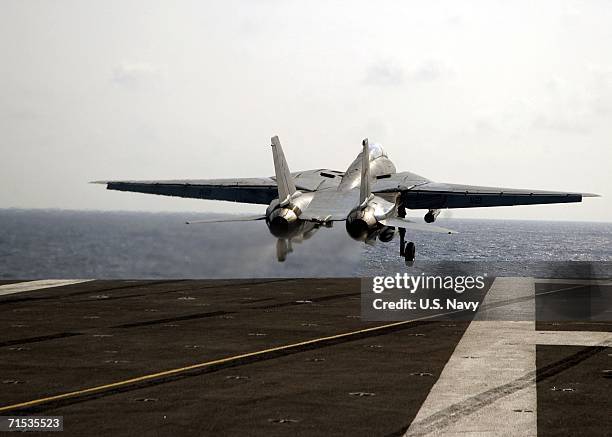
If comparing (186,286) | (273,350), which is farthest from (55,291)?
(273,350)

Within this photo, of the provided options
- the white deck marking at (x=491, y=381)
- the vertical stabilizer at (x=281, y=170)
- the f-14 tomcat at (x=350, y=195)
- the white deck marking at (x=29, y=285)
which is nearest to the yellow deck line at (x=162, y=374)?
the white deck marking at (x=491, y=381)

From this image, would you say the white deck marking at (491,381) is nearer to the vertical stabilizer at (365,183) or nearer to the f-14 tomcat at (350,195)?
the f-14 tomcat at (350,195)

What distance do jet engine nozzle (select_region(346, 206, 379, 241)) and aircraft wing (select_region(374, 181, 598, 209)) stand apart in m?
9.59

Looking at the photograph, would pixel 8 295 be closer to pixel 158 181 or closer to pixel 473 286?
pixel 158 181

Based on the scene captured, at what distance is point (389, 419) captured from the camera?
18.8m

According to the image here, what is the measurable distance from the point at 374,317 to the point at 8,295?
18923 millimetres

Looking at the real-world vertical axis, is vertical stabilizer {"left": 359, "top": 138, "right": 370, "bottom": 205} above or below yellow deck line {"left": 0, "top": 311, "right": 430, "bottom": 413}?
above

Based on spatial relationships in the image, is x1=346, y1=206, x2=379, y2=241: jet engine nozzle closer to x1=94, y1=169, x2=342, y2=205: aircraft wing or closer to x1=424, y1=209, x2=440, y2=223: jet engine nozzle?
x1=94, y1=169, x2=342, y2=205: aircraft wing

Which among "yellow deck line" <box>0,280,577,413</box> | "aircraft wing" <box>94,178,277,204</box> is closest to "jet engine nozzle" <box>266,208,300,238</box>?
"yellow deck line" <box>0,280,577,413</box>

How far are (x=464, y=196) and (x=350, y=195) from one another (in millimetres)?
11378

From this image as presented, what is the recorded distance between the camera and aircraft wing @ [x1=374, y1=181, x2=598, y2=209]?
152 ft

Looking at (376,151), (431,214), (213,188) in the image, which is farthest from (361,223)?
(431,214)

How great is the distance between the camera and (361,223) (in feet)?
115

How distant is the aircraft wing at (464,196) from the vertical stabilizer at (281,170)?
972cm
